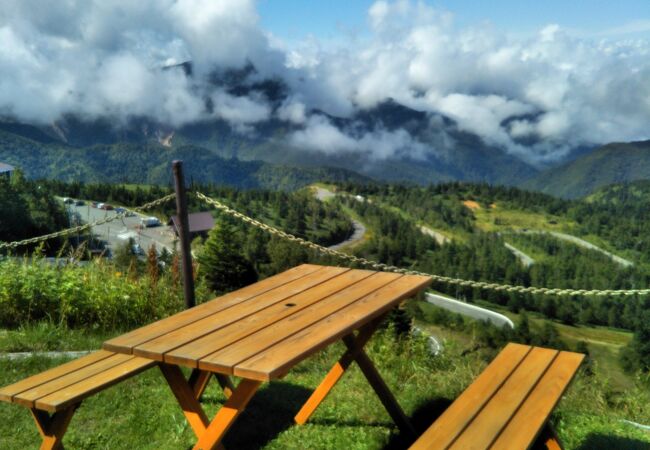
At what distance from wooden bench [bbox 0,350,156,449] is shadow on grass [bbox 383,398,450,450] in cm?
160

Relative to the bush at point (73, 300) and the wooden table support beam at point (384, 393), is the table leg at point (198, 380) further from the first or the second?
the bush at point (73, 300)

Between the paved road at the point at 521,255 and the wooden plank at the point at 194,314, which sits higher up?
the wooden plank at the point at 194,314

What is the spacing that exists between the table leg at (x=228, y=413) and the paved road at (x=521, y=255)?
127 metres

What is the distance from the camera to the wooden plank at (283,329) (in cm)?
257

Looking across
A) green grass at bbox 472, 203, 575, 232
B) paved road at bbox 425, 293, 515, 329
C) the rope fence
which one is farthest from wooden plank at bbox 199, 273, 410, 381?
green grass at bbox 472, 203, 575, 232

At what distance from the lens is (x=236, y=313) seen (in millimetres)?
3334

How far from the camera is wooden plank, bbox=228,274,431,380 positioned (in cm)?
247

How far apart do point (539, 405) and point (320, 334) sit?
1157 mm

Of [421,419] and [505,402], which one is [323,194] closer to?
[421,419]

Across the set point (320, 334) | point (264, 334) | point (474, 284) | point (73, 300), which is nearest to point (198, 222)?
point (73, 300)

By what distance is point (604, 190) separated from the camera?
192875mm

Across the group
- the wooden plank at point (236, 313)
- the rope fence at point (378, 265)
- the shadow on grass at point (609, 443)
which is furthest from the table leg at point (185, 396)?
the shadow on grass at point (609, 443)

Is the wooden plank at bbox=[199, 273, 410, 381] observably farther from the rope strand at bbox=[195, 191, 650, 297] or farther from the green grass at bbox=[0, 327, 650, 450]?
the green grass at bbox=[0, 327, 650, 450]

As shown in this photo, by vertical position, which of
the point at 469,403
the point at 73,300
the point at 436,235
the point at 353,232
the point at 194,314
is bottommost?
the point at 436,235
